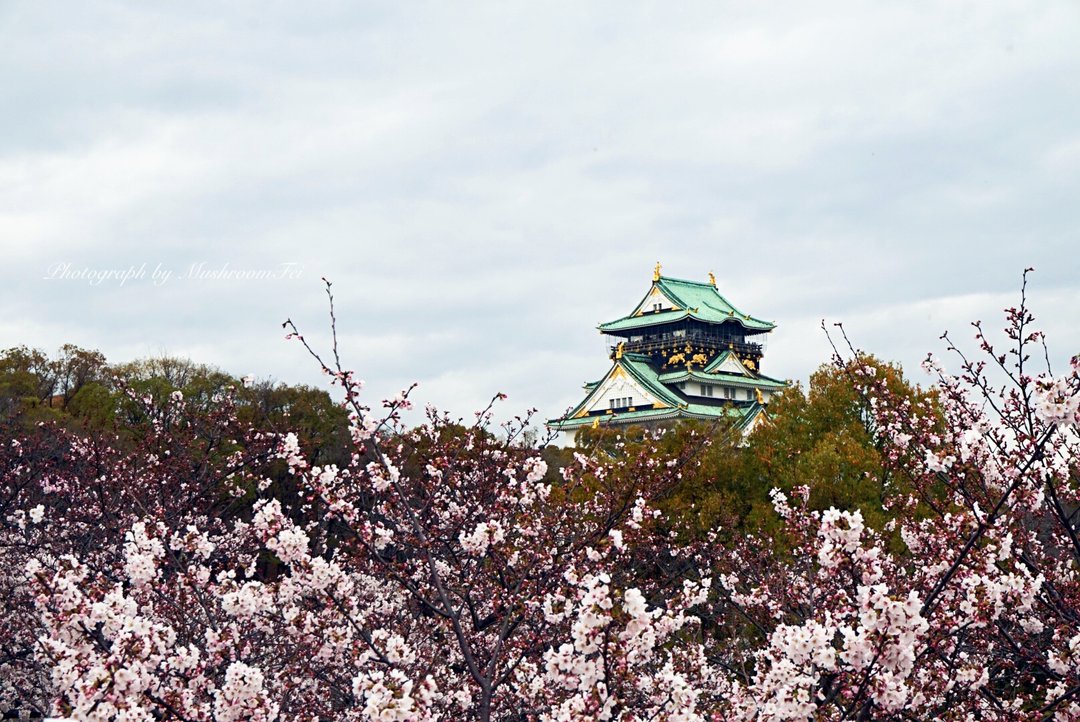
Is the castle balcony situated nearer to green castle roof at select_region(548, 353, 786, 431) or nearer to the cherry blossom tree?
green castle roof at select_region(548, 353, 786, 431)

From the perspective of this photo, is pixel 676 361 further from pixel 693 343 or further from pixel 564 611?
pixel 564 611

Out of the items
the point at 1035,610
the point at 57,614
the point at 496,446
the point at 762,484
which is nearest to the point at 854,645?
the point at 1035,610

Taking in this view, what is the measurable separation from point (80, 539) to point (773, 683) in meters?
13.3

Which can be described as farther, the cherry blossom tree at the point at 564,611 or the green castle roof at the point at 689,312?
the green castle roof at the point at 689,312

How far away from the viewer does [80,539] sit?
16844 mm

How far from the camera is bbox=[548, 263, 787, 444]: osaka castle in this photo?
6169cm

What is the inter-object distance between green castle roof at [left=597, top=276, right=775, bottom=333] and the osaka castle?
6cm

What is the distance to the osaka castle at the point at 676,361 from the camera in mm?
61688

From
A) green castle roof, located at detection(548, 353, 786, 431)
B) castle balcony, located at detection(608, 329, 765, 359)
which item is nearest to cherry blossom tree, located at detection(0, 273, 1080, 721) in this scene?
green castle roof, located at detection(548, 353, 786, 431)

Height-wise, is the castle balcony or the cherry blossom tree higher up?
the castle balcony

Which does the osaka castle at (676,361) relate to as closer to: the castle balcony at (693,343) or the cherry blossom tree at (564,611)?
the castle balcony at (693,343)

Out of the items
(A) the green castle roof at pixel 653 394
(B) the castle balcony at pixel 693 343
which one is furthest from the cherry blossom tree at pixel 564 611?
(B) the castle balcony at pixel 693 343

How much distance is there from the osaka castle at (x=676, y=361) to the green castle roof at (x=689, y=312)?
6 centimetres

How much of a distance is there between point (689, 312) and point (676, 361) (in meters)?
3.09
